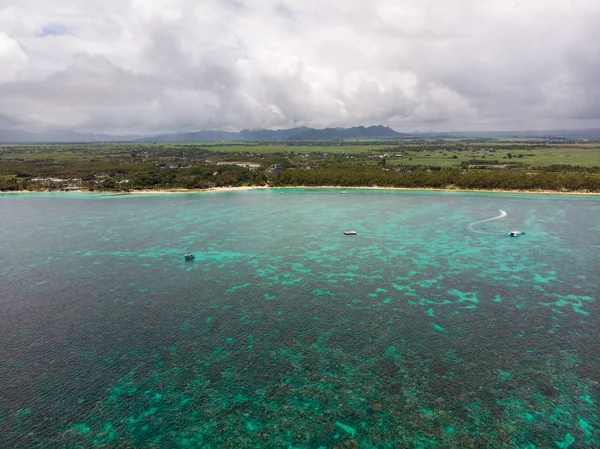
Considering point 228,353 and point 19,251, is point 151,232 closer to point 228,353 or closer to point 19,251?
point 19,251

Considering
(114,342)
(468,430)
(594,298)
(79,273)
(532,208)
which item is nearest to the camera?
(468,430)

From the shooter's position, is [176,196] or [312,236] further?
[176,196]

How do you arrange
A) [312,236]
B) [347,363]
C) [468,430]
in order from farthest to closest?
[312,236] → [347,363] → [468,430]

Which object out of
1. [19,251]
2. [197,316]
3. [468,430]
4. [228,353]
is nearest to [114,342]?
[197,316]

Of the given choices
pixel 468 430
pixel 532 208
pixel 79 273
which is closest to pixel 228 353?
pixel 468 430

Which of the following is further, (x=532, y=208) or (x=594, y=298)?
(x=532, y=208)

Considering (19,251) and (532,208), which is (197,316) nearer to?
(19,251)
